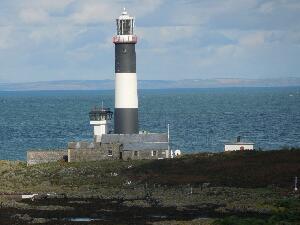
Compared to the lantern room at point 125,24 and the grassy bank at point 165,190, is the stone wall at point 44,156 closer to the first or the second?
the grassy bank at point 165,190

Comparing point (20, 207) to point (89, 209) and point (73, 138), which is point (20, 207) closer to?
point (89, 209)

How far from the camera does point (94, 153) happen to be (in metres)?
67.4

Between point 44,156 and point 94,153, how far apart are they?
5.78 metres

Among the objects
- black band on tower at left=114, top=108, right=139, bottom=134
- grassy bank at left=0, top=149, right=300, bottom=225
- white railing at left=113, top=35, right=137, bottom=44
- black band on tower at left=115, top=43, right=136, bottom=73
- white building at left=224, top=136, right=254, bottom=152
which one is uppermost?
white railing at left=113, top=35, right=137, bottom=44

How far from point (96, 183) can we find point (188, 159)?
28.8 ft

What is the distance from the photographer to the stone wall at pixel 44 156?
70812mm

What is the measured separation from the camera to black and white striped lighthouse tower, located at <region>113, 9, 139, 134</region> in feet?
228

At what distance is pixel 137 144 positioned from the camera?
219ft

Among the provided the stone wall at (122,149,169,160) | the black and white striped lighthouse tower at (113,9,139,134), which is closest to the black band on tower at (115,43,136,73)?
the black and white striped lighthouse tower at (113,9,139,134)

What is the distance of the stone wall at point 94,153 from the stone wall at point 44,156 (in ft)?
11.1

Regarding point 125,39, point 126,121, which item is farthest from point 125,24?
point 126,121

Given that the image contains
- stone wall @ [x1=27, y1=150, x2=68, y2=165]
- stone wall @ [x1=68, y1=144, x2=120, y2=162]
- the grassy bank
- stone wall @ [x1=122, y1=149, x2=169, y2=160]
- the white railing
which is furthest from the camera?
stone wall @ [x1=27, y1=150, x2=68, y2=165]

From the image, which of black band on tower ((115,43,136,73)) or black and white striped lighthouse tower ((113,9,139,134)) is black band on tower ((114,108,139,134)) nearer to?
black and white striped lighthouse tower ((113,9,139,134))

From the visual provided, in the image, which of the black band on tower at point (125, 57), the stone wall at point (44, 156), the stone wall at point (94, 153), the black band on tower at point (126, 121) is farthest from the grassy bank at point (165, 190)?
the black band on tower at point (125, 57)
